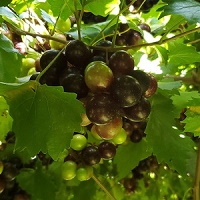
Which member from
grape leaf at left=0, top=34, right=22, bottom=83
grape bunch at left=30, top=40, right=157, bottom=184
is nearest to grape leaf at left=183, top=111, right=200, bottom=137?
grape bunch at left=30, top=40, right=157, bottom=184

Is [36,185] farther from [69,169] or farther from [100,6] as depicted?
[100,6]

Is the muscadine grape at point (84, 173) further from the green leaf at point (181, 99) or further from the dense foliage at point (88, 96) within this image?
the green leaf at point (181, 99)

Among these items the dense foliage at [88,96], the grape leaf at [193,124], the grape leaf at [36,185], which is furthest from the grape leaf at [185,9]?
the grape leaf at [36,185]

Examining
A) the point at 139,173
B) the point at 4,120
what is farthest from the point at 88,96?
the point at 139,173

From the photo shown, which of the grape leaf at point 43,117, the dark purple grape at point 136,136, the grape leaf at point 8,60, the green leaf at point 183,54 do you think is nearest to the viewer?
the grape leaf at point 43,117

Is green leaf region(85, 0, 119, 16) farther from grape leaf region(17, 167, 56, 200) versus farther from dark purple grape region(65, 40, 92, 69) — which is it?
grape leaf region(17, 167, 56, 200)

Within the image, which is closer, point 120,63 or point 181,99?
point 120,63
